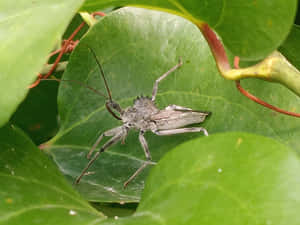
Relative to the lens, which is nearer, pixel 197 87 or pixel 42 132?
pixel 197 87

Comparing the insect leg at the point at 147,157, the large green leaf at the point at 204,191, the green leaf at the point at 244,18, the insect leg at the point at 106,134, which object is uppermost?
the green leaf at the point at 244,18

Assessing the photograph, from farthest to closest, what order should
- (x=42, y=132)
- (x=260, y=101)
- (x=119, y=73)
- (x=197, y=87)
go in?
(x=42, y=132) → (x=119, y=73) → (x=197, y=87) → (x=260, y=101)

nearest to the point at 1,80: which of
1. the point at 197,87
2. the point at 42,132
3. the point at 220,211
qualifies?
the point at 220,211

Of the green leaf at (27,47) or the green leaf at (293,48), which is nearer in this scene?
the green leaf at (27,47)

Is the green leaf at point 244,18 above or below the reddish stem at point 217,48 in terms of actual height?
above

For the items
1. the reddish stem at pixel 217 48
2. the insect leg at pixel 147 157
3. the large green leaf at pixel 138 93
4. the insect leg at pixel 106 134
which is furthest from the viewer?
the insect leg at pixel 106 134

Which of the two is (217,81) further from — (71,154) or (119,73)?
(71,154)

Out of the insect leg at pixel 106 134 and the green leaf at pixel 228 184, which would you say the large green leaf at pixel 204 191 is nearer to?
the green leaf at pixel 228 184

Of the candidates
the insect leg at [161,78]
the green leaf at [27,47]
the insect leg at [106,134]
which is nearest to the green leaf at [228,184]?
the green leaf at [27,47]
